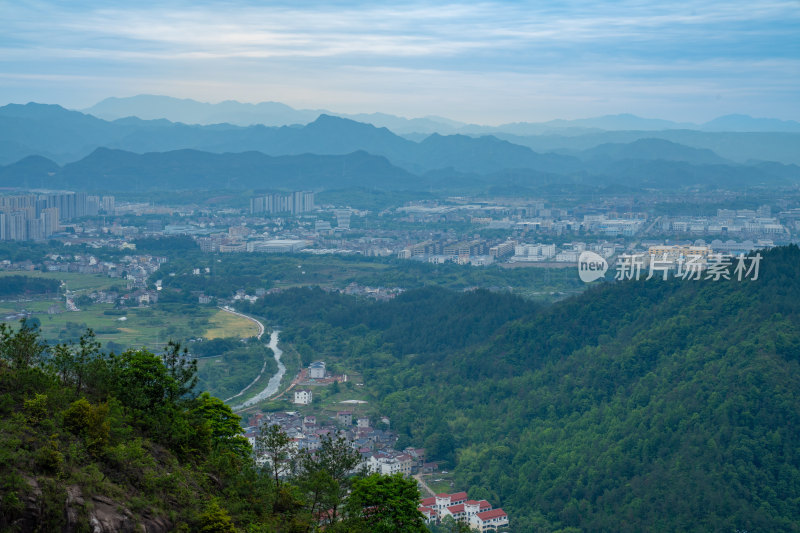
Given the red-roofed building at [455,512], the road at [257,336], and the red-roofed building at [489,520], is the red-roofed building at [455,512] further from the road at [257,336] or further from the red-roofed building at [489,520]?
the road at [257,336]

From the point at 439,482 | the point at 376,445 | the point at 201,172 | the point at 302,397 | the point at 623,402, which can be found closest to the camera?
the point at 439,482

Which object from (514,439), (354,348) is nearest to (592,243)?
(354,348)

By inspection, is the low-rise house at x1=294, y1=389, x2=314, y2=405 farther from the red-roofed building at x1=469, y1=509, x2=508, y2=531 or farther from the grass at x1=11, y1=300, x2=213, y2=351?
the red-roofed building at x1=469, y1=509, x2=508, y2=531

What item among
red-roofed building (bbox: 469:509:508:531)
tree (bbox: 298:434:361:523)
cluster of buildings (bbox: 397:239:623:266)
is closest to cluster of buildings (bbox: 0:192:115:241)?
cluster of buildings (bbox: 397:239:623:266)

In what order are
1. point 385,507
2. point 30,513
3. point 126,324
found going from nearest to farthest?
point 30,513
point 385,507
point 126,324

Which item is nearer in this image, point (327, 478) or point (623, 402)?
point (327, 478)

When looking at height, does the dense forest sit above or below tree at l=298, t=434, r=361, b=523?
above

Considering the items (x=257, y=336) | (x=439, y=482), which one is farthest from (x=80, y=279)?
(x=439, y=482)

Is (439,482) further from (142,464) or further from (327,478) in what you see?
(142,464)
